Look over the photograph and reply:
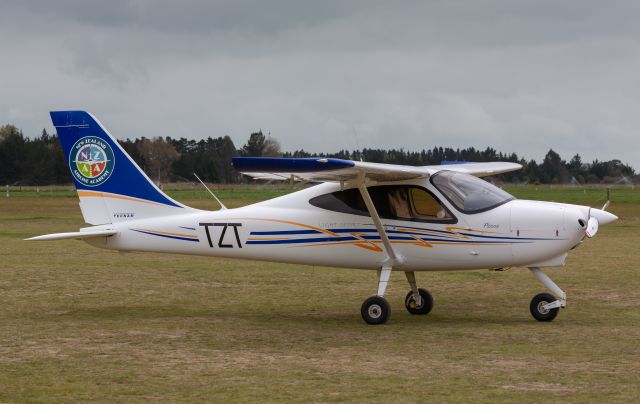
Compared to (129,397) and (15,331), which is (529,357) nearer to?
(129,397)

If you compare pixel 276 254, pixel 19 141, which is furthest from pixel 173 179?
pixel 276 254

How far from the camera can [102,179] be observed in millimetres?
13820

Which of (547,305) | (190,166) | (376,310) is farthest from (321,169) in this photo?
(190,166)

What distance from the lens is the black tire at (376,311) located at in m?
12.5

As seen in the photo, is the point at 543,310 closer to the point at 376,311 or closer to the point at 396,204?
the point at 376,311

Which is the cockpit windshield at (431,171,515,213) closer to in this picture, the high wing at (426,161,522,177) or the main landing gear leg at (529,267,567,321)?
the main landing gear leg at (529,267,567,321)

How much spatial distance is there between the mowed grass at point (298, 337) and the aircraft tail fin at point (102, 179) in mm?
1434

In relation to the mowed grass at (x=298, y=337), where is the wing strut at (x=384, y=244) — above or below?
above

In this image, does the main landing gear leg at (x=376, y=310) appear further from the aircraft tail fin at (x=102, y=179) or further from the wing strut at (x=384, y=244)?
the aircraft tail fin at (x=102, y=179)

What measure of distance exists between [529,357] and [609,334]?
195 cm

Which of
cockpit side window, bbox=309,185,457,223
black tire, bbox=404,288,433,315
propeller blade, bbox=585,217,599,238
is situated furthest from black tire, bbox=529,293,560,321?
black tire, bbox=404,288,433,315

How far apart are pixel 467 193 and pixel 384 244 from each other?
1268 mm

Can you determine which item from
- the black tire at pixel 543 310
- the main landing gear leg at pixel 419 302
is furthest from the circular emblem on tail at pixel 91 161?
the black tire at pixel 543 310

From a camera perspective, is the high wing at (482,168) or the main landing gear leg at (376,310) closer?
the main landing gear leg at (376,310)
